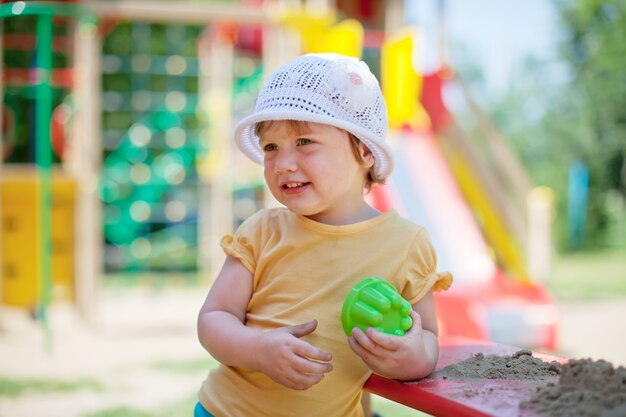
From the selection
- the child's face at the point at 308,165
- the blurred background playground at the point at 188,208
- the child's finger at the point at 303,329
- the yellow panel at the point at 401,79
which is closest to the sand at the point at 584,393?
the child's finger at the point at 303,329

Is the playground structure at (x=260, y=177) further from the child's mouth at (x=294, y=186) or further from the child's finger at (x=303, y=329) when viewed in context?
the child's finger at (x=303, y=329)

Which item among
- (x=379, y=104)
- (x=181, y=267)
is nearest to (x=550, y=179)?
Result: (x=181, y=267)

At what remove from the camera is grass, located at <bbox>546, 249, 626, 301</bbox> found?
22.2ft

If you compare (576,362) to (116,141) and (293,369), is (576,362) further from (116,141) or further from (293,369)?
(116,141)

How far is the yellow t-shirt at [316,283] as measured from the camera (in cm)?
144

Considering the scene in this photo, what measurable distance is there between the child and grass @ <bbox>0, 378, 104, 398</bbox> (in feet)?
6.73

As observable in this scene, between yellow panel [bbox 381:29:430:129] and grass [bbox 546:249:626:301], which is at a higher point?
yellow panel [bbox 381:29:430:129]

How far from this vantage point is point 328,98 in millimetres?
1446

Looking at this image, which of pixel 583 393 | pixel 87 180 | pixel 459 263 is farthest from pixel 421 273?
pixel 87 180

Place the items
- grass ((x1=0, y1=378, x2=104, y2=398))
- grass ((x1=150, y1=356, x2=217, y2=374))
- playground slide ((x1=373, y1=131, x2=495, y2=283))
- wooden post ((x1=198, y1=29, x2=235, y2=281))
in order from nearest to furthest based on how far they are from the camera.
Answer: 1. grass ((x1=0, y1=378, x2=104, y2=398))
2. grass ((x1=150, y1=356, x2=217, y2=374))
3. playground slide ((x1=373, y1=131, x2=495, y2=283))
4. wooden post ((x1=198, y1=29, x2=235, y2=281))

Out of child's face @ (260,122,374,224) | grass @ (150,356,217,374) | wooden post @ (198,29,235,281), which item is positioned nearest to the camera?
child's face @ (260,122,374,224)

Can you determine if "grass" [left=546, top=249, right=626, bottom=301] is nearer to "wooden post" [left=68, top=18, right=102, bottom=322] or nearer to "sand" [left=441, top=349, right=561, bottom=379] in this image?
A: "wooden post" [left=68, top=18, right=102, bottom=322]

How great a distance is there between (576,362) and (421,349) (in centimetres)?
27

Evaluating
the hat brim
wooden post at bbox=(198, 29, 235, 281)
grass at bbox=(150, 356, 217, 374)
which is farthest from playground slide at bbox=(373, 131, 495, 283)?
the hat brim
